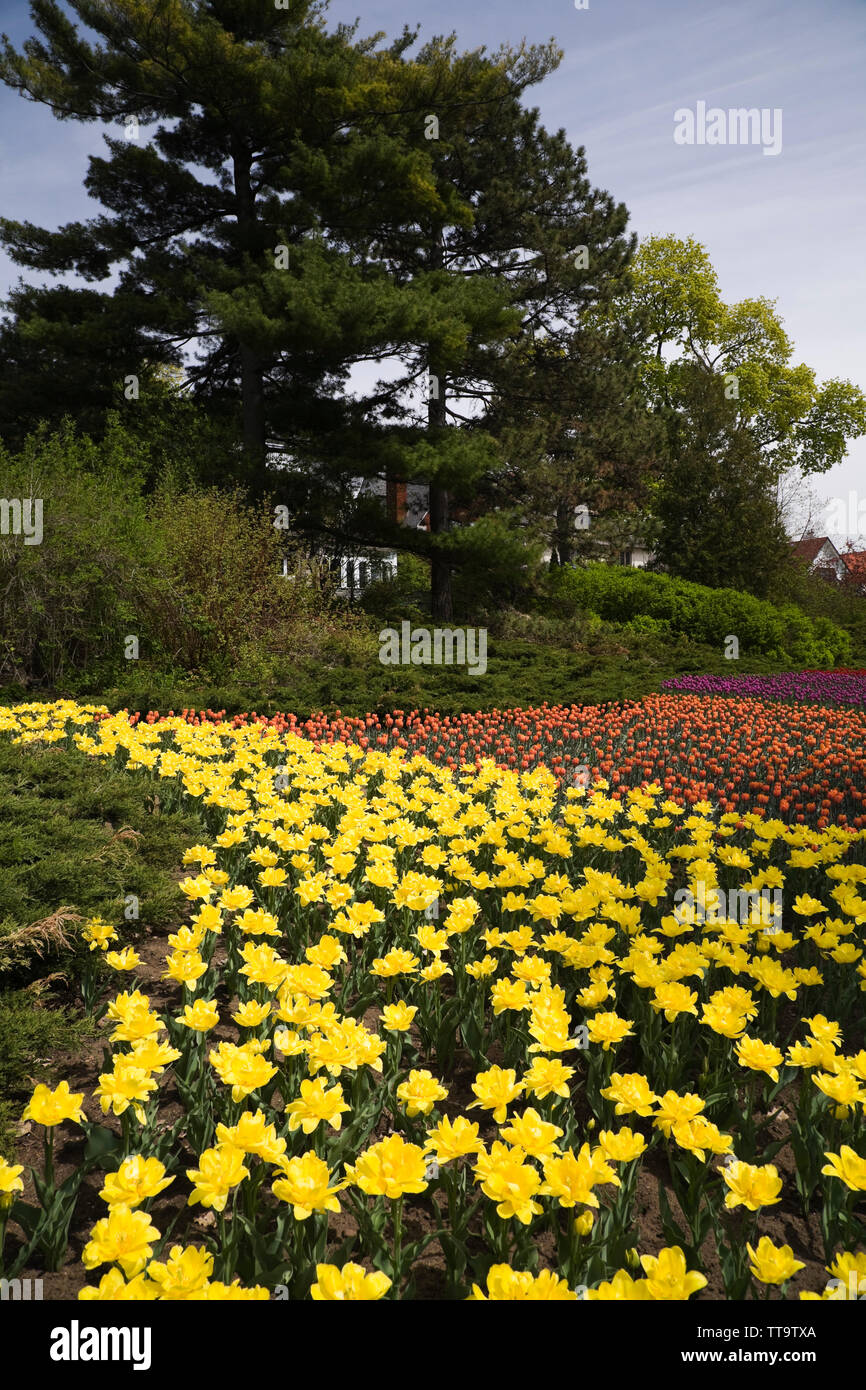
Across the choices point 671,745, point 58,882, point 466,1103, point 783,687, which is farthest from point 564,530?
point 466,1103

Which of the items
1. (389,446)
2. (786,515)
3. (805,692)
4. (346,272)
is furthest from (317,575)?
(786,515)

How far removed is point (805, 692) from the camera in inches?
450

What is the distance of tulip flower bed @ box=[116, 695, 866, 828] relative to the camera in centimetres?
565

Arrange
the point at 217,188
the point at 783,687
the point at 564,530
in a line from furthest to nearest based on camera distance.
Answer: the point at 564,530
the point at 217,188
the point at 783,687

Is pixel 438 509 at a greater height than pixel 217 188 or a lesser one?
lesser

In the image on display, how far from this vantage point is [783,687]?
38.7ft

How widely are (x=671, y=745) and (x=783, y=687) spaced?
544cm

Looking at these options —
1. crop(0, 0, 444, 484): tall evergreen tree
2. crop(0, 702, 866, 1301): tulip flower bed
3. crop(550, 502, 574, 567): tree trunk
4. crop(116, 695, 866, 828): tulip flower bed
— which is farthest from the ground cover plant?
crop(550, 502, 574, 567): tree trunk

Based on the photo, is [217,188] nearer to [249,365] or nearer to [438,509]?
[249,365]

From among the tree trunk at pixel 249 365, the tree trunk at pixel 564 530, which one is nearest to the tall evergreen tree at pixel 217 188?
the tree trunk at pixel 249 365

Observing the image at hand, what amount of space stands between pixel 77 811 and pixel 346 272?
495 inches

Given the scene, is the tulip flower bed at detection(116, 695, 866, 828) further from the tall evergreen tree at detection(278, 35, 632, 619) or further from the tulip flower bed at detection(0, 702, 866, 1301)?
the tall evergreen tree at detection(278, 35, 632, 619)

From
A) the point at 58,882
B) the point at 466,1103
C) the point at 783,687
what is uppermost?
the point at 783,687
